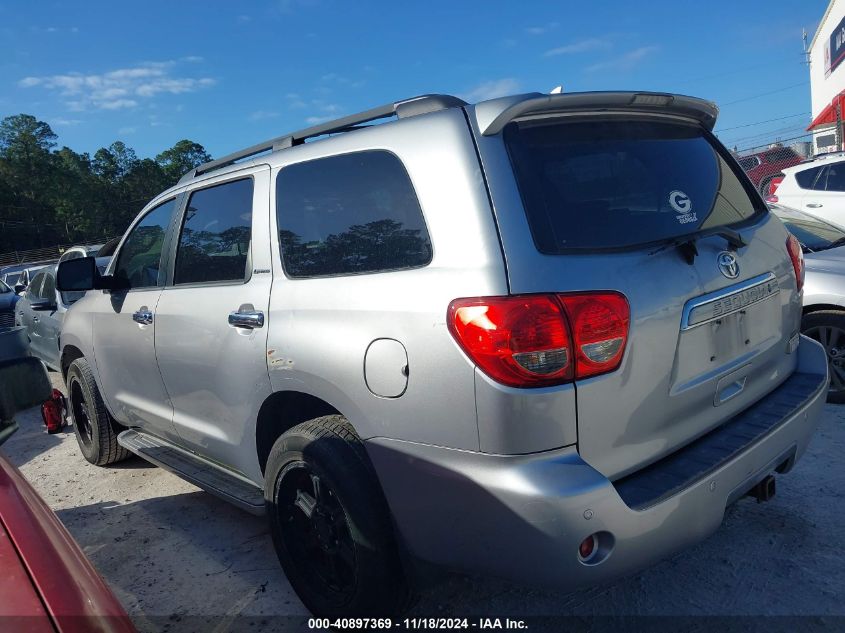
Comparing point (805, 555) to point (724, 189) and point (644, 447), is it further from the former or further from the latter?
point (724, 189)

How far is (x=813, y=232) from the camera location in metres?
5.61

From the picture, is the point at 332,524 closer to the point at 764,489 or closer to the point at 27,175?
the point at 764,489

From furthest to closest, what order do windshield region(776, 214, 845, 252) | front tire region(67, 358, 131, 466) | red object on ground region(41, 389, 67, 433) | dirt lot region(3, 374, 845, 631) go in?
red object on ground region(41, 389, 67, 433), windshield region(776, 214, 845, 252), front tire region(67, 358, 131, 466), dirt lot region(3, 374, 845, 631)

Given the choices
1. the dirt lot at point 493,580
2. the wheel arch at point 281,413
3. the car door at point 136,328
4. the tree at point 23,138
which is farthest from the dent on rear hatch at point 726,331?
the tree at point 23,138

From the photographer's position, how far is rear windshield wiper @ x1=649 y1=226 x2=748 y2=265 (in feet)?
7.38

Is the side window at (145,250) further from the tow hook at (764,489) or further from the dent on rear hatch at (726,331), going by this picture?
the tow hook at (764,489)

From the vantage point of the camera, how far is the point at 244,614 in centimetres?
291

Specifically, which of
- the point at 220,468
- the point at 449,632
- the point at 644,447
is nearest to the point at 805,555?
the point at 644,447

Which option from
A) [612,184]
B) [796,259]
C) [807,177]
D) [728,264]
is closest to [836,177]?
[807,177]

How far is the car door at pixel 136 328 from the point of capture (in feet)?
12.2

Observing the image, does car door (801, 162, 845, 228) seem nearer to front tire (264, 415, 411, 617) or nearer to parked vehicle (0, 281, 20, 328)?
front tire (264, 415, 411, 617)

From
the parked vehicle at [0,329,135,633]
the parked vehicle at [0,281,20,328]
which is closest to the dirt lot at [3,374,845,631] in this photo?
the parked vehicle at [0,329,135,633]

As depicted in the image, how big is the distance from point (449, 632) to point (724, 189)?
2174mm

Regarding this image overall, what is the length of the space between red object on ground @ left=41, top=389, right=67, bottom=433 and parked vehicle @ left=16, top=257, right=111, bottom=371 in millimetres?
1646
